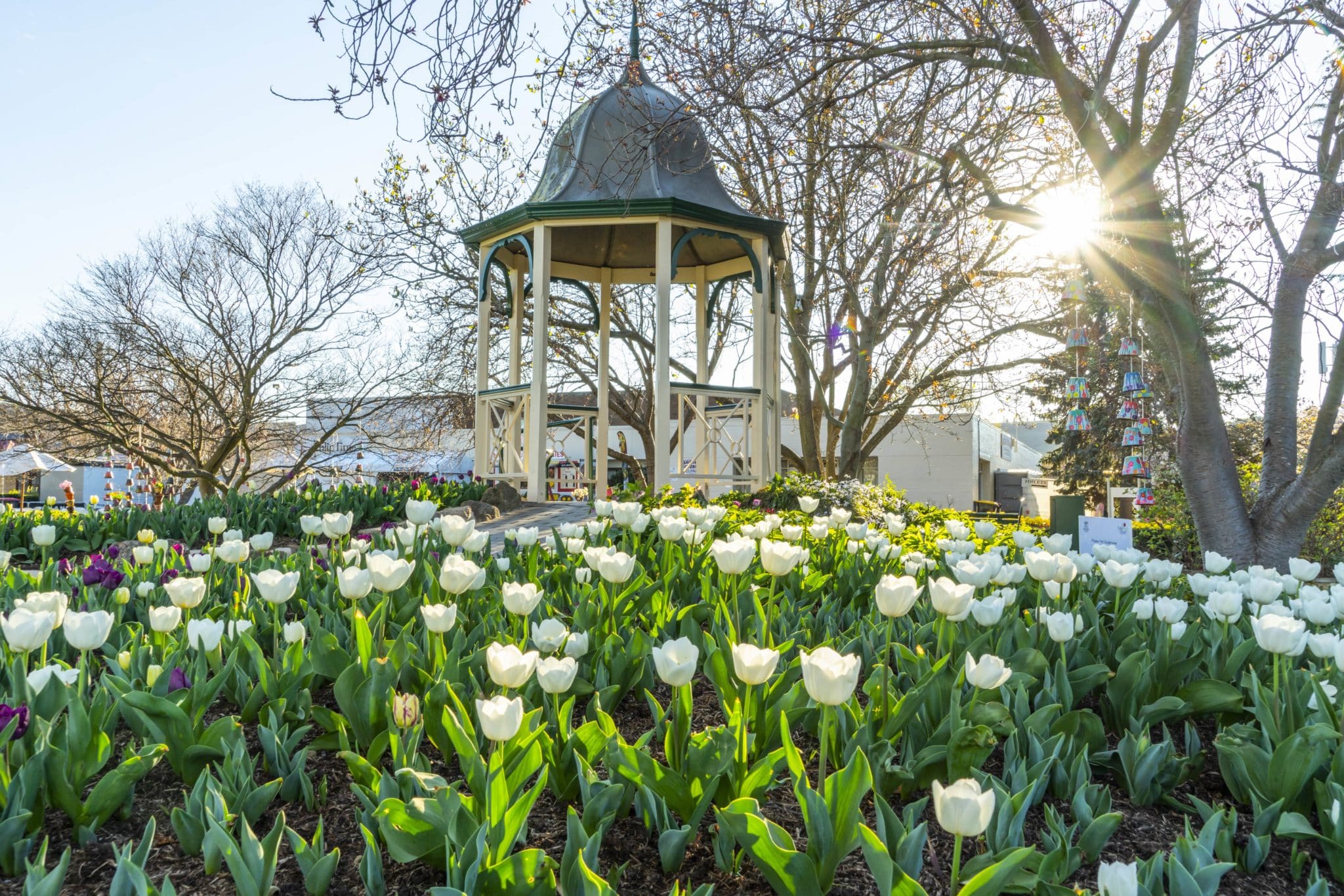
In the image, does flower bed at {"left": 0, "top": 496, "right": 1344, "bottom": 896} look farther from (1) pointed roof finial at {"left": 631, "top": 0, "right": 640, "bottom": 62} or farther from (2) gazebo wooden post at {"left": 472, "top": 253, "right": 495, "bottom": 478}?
(2) gazebo wooden post at {"left": 472, "top": 253, "right": 495, "bottom": 478}

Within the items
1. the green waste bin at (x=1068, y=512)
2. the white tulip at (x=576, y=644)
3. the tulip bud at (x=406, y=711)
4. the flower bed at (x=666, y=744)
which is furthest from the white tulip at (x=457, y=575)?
the green waste bin at (x=1068, y=512)

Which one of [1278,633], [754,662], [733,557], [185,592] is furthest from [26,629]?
[1278,633]

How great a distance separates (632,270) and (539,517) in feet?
16.1

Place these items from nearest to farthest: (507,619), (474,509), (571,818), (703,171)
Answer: (571,818), (507,619), (474,509), (703,171)

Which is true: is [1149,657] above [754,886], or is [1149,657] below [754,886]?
above

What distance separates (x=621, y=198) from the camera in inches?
317

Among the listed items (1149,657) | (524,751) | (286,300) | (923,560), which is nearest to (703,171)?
→ (923,560)

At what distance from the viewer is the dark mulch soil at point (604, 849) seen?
4.74 feet

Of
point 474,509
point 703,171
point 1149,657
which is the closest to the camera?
point 1149,657

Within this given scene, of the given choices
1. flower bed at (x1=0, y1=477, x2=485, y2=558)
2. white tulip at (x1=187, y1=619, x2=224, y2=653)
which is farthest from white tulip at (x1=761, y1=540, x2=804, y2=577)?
flower bed at (x1=0, y1=477, x2=485, y2=558)

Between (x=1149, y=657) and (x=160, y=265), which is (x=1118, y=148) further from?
(x=160, y=265)

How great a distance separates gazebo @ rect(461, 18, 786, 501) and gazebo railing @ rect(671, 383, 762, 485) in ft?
0.08

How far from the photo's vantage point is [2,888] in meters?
1.37

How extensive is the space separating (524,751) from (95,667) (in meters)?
1.55
